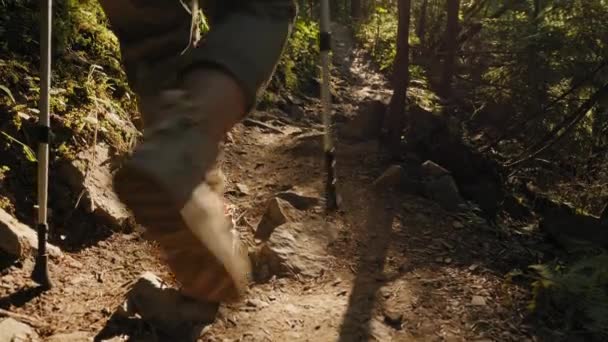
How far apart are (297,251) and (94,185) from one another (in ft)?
3.85

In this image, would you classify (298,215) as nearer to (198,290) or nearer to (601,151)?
(198,290)

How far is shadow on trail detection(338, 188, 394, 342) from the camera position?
2475 millimetres

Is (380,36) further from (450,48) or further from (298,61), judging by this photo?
(298,61)

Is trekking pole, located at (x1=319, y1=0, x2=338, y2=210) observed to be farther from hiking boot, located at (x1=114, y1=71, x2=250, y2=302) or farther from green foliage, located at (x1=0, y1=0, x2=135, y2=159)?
hiking boot, located at (x1=114, y1=71, x2=250, y2=302)

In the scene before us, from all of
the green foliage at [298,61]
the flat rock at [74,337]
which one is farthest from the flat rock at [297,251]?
the green foliage at [298,61]

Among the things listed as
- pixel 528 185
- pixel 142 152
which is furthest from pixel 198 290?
pixel 528 185

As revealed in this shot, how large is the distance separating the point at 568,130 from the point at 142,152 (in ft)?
14.4

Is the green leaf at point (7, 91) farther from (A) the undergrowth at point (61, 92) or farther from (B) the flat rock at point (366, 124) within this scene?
(B) the flat rock at point (366, 124)

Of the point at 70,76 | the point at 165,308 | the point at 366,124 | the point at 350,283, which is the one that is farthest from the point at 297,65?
the point at 165,308

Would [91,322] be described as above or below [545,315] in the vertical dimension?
below

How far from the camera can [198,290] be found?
4.80 ft

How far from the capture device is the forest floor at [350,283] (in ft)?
7.95

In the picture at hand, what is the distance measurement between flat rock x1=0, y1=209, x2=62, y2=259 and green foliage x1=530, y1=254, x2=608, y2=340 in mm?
2405

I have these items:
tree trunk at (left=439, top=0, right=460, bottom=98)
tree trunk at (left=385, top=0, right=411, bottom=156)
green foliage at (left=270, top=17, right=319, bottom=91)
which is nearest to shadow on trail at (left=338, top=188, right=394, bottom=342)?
tree trunk at (left=385, top=0, right=411, bottom=156)
